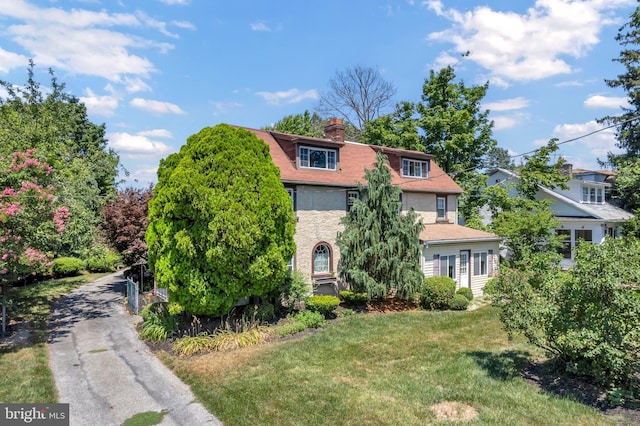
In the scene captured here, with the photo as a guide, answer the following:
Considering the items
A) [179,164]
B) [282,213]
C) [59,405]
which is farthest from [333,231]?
[59,405]

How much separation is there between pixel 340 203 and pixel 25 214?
13740 millimetres

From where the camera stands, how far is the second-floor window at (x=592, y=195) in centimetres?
3253

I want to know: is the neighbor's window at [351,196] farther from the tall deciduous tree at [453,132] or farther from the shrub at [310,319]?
the tall deciduous tree at [453,132]

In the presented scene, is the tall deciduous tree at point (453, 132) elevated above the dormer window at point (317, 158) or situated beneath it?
elevated above

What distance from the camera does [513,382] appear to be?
9.63 metres

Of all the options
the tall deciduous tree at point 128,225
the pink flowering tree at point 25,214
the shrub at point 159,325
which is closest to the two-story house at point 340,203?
the shrub at point 159,325

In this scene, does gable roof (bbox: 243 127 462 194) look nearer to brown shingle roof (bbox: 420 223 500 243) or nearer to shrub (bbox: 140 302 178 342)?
brown shingle roof (bbox: 420 223 500 243)

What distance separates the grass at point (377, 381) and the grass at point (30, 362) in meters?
3.34

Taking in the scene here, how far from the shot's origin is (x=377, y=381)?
1016 cm

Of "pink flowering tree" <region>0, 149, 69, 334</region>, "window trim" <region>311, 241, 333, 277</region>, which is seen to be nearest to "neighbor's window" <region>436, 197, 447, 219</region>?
"window trim" <region>311, 241, 333, 277</region>

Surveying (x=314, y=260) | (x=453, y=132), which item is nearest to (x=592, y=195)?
Answer: (x=453, y=132)

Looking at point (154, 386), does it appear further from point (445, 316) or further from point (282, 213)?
point (445, 316)

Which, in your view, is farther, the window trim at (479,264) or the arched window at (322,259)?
the window trim at (479,264)

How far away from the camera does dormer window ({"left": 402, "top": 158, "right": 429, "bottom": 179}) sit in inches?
993
